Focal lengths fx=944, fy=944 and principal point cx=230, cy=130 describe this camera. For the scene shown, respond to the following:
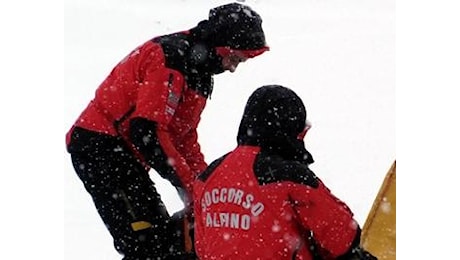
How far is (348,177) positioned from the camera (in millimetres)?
6547

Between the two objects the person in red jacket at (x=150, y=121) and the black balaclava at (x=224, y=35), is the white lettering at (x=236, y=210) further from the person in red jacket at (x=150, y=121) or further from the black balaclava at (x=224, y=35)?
the black balaclava at (x=224, y=35)

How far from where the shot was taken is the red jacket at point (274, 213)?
3090mm

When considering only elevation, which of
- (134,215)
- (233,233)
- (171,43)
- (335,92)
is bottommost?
(335,92)

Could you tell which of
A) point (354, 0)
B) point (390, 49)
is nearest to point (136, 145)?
point (390, 49)

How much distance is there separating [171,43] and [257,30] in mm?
374

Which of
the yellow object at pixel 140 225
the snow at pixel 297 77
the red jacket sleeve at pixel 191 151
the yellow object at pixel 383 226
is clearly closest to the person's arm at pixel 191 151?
the red jacket sleeve at pixel 191 151

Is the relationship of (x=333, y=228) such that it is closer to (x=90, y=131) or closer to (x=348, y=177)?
(x=90, y=131)

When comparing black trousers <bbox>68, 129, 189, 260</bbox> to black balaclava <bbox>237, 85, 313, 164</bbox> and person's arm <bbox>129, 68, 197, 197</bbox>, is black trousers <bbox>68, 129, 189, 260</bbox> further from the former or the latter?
black balaclava <bbox>237, 85, 313, 164</bbox>

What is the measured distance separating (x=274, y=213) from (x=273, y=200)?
44mm

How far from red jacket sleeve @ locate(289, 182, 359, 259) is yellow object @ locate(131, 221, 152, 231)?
3.50 feet

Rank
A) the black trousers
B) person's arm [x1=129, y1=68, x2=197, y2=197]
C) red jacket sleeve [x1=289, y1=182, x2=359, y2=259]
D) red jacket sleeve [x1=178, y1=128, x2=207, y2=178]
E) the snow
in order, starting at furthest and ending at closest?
1. the snow
2. red jacket sleeve [x1=178, y1=128, x2=207, y2=178]
3. the black trousers
4. person's arm [x1=129, y1=68, x2=197, y2=197]
5. red jacket sleeve [x1=289, y1=182, x2=359, y2=259]

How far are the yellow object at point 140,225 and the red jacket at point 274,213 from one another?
846 mm

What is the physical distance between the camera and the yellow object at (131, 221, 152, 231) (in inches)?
157

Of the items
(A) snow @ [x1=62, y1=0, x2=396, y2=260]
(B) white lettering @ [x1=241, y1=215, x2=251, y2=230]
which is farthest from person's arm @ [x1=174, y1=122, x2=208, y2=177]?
(A) snow @ [x1=62, y1=0, x2=396, y2=260]
